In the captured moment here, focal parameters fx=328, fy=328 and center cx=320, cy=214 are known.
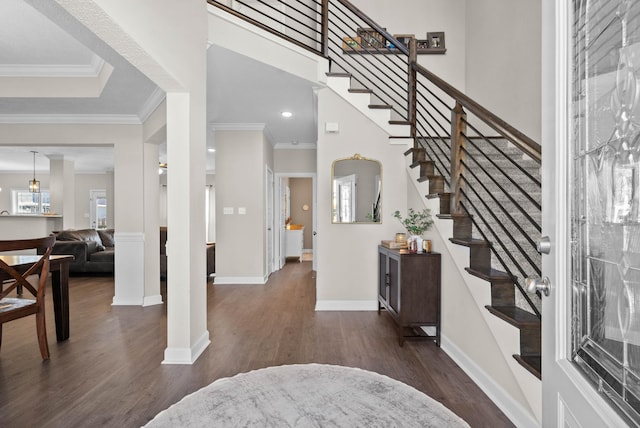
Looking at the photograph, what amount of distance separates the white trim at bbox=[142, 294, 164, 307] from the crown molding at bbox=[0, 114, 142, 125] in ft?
7.43

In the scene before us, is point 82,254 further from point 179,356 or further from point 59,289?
point 179,356

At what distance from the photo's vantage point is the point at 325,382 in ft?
7.13

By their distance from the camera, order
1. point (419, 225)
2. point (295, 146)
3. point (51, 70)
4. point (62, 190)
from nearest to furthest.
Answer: point (419, 225), point (51, 70), point (295, 146), point (62, 190)

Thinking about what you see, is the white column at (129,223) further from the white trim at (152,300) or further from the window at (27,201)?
the window at (27,201)

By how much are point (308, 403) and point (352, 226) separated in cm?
223

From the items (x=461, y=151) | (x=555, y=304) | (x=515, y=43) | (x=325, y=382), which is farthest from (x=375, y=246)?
(x=555, y=304)

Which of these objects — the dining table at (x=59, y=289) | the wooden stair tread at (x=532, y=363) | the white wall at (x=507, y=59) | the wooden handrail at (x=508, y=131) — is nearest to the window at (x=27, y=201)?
the dining table at (x=59, y=289)

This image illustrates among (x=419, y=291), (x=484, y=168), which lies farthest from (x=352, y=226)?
(x=484, y=168)

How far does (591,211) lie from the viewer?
74cm

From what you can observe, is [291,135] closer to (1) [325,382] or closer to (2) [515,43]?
(2) [515,43]

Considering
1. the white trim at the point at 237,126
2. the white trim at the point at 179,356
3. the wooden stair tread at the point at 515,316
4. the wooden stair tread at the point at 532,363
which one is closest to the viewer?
the wooden stair tread at the point at 532,363

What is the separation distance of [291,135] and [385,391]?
4679 millimetres

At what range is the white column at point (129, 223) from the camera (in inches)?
167

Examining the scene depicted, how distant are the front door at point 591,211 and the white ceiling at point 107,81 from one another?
2.54 m
